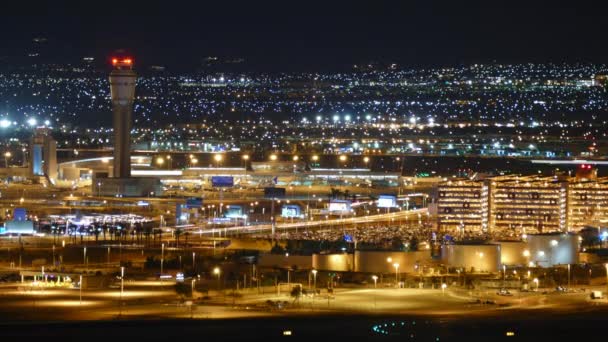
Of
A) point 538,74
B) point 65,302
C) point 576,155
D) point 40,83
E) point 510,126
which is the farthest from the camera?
point 538,74

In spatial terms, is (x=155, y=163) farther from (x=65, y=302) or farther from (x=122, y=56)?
(x=65, y=302)

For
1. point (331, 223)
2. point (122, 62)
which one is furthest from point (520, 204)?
point (122, 62)

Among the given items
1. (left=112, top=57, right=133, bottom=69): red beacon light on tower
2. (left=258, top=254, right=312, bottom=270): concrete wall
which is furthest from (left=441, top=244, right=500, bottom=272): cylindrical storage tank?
(left=112, top=57, right=133, bottom=69): red beacon light on tower

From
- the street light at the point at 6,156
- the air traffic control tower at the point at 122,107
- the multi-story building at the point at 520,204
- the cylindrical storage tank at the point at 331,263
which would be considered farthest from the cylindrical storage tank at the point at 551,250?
the street light at the point at 6,156

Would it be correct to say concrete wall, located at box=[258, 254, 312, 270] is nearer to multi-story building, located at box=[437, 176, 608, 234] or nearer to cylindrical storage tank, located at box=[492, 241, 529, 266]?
cylindrical storage tank, located at box=[492, 241, 529, 266]

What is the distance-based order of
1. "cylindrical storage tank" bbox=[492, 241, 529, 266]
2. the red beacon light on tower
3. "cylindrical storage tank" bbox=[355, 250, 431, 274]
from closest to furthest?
"cylindrical storage tank" bbox=[355, 250, 431, 274] → "cylindrical storage tank" bbox=[492, 241, 529, 266] → the red beacon light on tower

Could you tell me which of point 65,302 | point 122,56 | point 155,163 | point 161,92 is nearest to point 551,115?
point 161,92

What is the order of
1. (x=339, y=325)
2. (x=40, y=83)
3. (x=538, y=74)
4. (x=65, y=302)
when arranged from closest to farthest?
1. (x=339, y=325)
2. (x=65, y=302)
3. (x=40, y=83)
4. (x=538, y=74)
